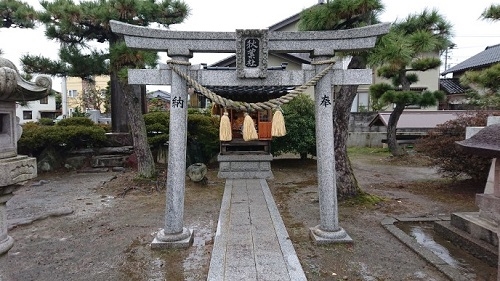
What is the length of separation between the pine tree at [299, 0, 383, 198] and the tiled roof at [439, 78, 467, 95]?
21713 millimetres

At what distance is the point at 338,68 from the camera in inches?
199

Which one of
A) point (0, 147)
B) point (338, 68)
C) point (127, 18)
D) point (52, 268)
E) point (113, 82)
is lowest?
point (52, 268)

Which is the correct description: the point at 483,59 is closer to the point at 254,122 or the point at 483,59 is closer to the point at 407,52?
the point at 254,122

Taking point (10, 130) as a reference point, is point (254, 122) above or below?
above

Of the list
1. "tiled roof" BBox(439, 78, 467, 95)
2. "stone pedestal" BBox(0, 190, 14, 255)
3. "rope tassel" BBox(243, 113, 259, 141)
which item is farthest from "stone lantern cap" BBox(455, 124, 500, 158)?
"tiled roof" BBox(439, 78, 467, 95)

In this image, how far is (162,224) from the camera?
618cm

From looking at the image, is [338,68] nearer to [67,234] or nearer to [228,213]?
[228,213]

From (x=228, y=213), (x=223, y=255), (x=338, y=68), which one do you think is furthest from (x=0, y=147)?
(x=338, y=68)

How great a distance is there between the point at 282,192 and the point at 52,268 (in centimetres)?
591

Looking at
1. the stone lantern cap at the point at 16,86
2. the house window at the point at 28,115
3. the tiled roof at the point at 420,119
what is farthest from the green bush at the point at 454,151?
the house window at the point at 28,115

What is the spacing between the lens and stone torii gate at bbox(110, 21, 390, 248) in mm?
4898

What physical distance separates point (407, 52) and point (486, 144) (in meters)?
3.16

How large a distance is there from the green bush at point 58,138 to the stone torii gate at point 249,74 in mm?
8348

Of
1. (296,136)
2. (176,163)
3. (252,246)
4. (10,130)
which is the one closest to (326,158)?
(252,246)
